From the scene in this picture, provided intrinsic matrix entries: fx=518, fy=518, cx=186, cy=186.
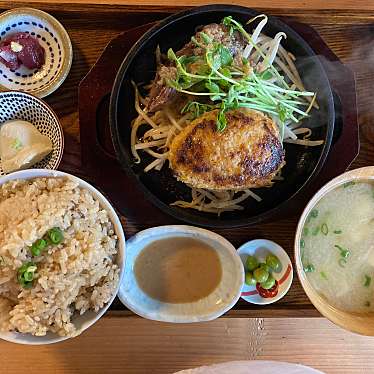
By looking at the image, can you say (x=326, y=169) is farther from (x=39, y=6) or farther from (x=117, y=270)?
(x=39, y=6)

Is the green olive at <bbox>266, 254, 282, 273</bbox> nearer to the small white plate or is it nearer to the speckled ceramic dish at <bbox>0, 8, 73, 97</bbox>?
the small white plate

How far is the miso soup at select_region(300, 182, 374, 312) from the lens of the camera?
6.88ft

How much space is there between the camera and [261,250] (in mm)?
2162

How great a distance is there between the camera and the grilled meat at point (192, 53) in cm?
194

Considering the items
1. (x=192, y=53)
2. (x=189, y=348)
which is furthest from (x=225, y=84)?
(x=189, y=348)

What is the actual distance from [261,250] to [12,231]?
1.00 meters

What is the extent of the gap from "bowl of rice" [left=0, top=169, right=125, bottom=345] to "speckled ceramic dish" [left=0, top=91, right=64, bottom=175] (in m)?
0.19

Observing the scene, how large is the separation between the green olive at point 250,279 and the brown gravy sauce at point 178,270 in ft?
0.39

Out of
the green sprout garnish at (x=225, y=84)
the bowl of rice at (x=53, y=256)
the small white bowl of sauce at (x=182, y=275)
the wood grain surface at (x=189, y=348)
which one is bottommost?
the wood grain surface at (x=189, y=348)

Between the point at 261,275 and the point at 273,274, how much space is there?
0.08m

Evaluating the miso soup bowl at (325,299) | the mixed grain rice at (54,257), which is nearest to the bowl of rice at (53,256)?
the mixed grain rice at (54,257)

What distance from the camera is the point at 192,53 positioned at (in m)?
1.97

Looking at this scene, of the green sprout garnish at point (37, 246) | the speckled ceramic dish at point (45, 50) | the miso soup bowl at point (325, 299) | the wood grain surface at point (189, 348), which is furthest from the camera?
the wood grain surface at point (189, 348)

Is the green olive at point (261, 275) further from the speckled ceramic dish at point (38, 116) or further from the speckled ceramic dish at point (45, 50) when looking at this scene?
the speckled ceramic dish at point (45, 50)
